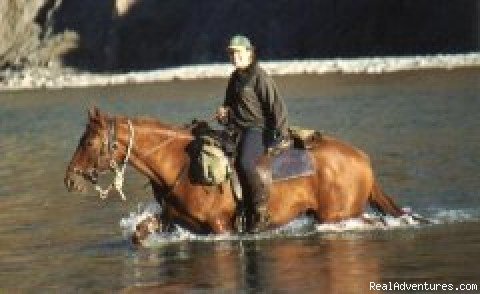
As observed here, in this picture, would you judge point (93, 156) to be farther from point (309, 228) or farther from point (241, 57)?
point (309, 228)

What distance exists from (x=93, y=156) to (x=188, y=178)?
123 cm

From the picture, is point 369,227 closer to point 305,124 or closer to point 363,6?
point 305,124

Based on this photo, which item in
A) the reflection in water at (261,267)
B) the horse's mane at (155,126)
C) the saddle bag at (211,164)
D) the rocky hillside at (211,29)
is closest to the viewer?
the reflection in water at (261,267)

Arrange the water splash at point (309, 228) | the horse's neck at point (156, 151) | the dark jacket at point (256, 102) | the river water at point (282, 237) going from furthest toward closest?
the water splash at point (309, 228) → the horse's neck at point (156, 151) → the dark jacket at point (256, 102) → the river water at point (282, 237)

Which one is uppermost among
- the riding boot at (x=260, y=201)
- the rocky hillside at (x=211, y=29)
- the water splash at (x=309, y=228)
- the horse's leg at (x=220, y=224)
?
the rocky hillside at (x=211, y=29)

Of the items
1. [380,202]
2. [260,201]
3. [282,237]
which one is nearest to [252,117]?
[260,201]

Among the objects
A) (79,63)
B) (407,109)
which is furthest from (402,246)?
(79,63)

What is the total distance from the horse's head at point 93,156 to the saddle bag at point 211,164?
1.10 meters

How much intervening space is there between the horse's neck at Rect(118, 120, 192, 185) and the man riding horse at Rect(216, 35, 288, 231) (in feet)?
2.37

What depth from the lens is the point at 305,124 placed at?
1554 inches

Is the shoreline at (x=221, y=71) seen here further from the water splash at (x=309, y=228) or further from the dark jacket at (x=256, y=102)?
the dark jacket at (x=256, y=102)

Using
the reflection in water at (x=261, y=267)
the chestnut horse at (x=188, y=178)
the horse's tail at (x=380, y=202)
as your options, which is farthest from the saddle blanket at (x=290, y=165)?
the horse's tail at (x=380, y=202)

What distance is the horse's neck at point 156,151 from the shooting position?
16797 millimetres

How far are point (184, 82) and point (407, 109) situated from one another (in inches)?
1508
